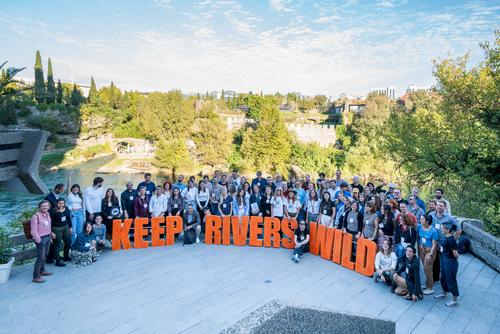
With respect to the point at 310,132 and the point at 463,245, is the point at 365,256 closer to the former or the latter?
the point at 463,245

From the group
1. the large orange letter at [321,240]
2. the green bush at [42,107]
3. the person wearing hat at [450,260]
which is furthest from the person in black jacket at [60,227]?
the green bush at [42,107]

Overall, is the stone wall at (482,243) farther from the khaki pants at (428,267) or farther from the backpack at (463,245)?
the khaki pants at (428,267)

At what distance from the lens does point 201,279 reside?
25.3ft

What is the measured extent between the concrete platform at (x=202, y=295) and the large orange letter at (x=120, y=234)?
0.34m

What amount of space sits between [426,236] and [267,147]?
3936 cm

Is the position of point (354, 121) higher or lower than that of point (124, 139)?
higher

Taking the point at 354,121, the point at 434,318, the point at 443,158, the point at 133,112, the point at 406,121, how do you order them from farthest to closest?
the point at 133,112 < the point at 354,121 < the point at 406,121 < the point at 443,158 < the point at 434,318

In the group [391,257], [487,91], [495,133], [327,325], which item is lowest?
[391,257]

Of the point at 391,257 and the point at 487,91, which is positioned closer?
the point at 391,257

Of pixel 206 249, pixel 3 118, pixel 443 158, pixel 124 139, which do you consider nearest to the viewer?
pixel 206 249

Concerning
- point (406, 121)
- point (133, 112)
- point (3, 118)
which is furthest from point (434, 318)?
point (133, 112)

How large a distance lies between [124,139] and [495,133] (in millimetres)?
49988

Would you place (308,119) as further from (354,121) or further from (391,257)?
(391,257)

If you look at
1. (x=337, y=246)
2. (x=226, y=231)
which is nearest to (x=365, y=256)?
(x=337, y=246)
